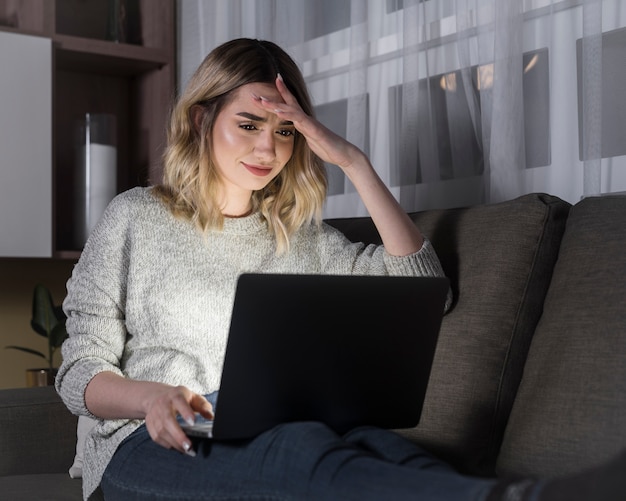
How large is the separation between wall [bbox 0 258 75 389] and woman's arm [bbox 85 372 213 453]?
143cm

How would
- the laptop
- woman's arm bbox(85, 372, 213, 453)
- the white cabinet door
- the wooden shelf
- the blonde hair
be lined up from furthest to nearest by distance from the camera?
the wooden shelf, the white cabinet door, the blonde hair, woman's arm bbox(85, 372, 213, 453), the laptop

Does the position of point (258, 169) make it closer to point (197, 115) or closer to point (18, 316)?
point (197, 115)

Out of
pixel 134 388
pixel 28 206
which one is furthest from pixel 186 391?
pixel 28 206

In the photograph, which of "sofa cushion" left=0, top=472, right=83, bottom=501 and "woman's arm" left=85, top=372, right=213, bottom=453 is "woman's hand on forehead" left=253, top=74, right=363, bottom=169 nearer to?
"woman's arm" left=85, top=372, right=213, bottom=453

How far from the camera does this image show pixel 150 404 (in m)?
1.28

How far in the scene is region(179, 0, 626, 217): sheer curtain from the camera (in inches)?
63.9

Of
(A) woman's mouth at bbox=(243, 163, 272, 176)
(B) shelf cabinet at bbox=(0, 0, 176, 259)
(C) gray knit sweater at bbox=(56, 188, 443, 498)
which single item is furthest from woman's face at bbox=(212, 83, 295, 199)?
(B) shelf cabinet at bbox=(0, 0, 176, 259)

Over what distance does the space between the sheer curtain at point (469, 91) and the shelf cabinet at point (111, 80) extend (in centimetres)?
60

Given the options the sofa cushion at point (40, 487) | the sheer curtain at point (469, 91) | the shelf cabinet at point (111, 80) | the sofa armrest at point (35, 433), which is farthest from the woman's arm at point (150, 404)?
the shelf cabinet at point (111, 80)

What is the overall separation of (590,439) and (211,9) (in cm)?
188

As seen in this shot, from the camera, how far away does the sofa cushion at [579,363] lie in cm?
121

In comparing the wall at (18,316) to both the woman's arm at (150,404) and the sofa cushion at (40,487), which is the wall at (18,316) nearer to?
the sofa cushion at (40,487)

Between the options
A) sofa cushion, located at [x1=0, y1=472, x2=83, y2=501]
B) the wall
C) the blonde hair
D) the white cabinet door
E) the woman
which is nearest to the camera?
the woman

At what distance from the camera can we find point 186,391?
1221 millimetres
